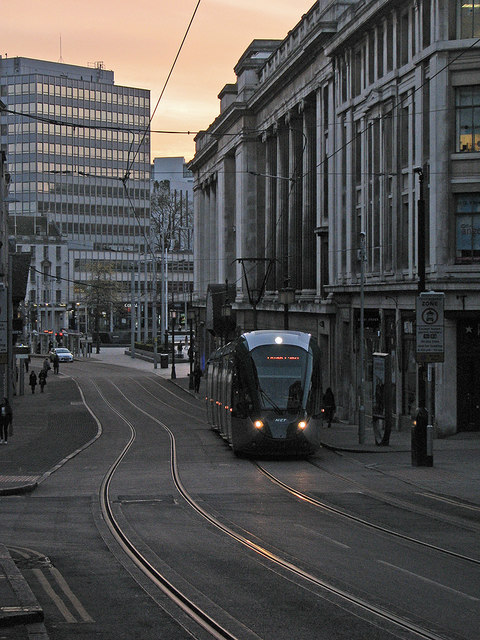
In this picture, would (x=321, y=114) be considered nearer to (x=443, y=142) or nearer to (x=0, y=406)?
(x=443, y=142)

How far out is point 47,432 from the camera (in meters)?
45.5

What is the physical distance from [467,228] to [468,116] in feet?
12.5

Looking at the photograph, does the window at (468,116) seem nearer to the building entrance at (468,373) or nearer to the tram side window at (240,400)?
the building entrance at (468,373)

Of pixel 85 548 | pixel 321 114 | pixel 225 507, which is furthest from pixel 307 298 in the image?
pixel 85 548

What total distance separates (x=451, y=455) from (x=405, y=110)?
15.2 meters

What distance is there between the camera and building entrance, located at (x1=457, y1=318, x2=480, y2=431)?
36.8 meters

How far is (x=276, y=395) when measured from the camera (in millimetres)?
29125

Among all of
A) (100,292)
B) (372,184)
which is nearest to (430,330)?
(372,184)

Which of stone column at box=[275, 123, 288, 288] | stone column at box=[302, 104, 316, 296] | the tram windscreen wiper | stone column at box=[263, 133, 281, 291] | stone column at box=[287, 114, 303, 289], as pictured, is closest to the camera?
the tram windscreen wiper

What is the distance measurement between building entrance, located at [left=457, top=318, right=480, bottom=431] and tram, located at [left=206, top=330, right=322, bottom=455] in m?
8.26

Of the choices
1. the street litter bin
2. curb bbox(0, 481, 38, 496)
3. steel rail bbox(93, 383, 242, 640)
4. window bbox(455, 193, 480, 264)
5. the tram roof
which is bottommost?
the street litter bin

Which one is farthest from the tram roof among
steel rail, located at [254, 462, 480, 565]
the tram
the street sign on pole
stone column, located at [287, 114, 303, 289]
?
stone column, located at [287, 114, 303, 289]

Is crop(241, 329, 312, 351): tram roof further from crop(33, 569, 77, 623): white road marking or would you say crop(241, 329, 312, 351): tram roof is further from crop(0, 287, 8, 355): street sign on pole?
crop(33, 569, 77, 623): white road marking

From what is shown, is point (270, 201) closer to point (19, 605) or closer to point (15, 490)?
point (15, 490)
